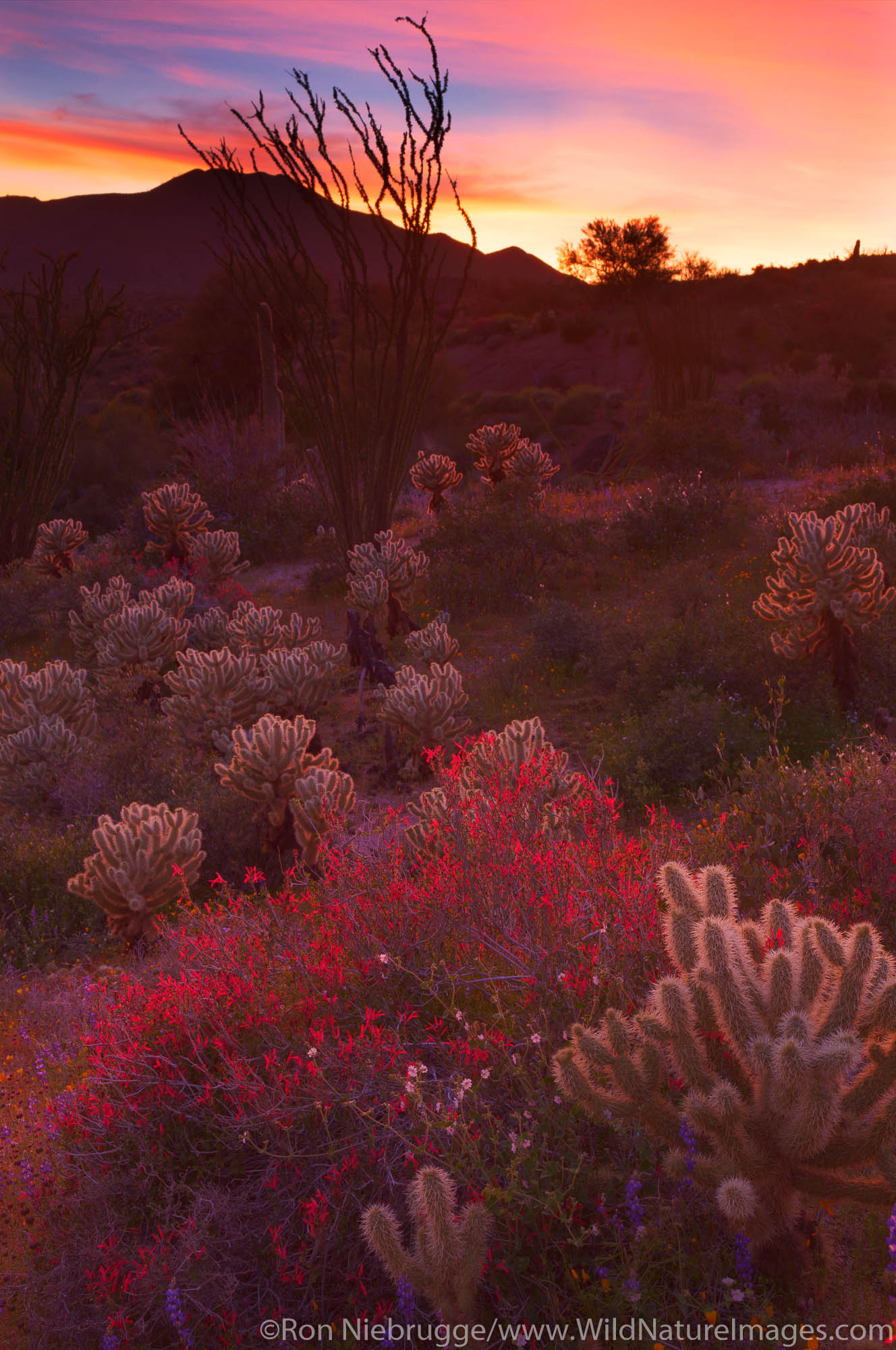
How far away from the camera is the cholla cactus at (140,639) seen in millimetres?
9469

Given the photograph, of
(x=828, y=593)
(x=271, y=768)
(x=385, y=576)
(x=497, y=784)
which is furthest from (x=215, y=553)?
(x=497, y=784)

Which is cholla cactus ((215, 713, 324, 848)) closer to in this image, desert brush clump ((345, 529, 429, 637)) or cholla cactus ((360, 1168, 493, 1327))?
cholla cactus ((360, 1168, 493, 1327))

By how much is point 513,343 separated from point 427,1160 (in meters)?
47.7

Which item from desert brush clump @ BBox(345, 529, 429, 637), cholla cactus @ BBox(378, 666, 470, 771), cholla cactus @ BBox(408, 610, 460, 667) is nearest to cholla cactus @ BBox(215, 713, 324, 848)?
cholla cactus @ BBox(378, 666, 470, 771)

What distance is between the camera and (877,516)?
10102mm

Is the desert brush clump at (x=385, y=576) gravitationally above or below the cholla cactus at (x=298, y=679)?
above

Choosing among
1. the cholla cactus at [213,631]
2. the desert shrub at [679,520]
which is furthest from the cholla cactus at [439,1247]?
the desert shrub at [679,520]

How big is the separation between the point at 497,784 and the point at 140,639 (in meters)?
5.70

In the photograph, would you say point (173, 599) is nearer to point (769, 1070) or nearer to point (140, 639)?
point (140, 639)

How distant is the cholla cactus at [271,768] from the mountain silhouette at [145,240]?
68.8m

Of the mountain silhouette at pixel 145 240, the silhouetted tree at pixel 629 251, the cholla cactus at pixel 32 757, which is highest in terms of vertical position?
the mountain silhouette at pixel 145 240

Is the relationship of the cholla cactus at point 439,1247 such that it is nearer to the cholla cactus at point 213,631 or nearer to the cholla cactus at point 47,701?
the cholla cactus at point 47,701

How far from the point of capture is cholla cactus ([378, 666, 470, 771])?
7184 millimetres

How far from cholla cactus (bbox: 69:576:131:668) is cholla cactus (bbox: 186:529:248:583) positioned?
1.72 metres
